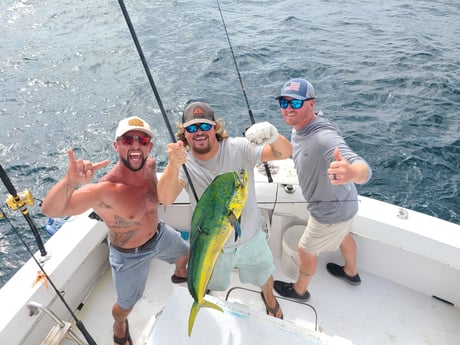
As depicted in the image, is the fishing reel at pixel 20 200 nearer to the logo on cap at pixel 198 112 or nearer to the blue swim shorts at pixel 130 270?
the blue swim shorts at pixel 130 270

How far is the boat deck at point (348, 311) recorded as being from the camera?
291 centimetres

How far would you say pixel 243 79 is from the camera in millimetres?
8977

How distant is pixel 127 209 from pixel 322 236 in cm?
157

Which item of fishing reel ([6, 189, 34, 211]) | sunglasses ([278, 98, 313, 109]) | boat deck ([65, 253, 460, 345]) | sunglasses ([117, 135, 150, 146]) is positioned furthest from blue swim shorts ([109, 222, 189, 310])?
sunglasses ([278, 98, 313, 109])

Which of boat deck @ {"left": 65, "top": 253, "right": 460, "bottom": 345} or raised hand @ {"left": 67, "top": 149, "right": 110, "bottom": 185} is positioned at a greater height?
raised hand @ {"left": 67, "top": 149, "right": 110, "bottom": 185}

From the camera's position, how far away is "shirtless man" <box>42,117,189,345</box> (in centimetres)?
226

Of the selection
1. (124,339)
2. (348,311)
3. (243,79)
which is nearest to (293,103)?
(348,311)

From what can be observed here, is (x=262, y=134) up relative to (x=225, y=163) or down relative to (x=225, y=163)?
up

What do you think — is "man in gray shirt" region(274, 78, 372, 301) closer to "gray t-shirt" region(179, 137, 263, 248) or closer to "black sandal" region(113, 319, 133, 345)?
"gray t-shirt" region(179, 137, 263, 248)

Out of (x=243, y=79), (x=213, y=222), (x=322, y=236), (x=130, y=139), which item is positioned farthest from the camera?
(x=243, y=79)

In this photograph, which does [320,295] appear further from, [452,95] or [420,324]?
[452,95]

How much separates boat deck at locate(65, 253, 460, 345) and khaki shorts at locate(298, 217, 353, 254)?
657mm

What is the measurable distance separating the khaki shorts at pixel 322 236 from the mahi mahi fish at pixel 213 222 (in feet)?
4.30

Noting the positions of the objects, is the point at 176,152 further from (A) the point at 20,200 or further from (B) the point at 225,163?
(A) the point at 20,200
